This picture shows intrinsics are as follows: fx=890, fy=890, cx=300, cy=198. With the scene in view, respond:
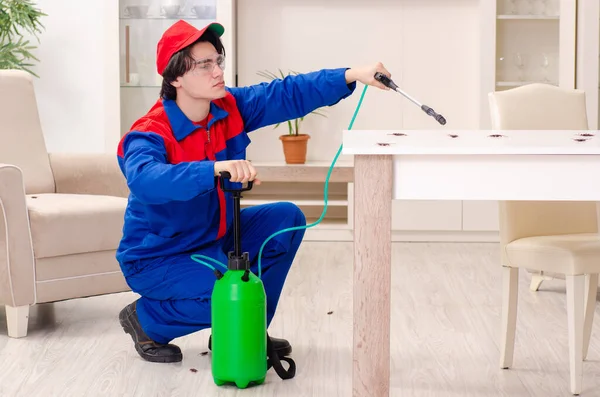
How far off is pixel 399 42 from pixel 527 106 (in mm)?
2481

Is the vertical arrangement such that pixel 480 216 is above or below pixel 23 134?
below

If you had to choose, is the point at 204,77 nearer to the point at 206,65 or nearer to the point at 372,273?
the point at 206,65

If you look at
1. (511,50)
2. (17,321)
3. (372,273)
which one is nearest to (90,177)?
(17,321)

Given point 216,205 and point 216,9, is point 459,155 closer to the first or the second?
point 216,205

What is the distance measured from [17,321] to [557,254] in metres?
1.70

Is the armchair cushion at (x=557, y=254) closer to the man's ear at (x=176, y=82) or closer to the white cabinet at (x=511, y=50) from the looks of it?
the man's ear at (x=176, y=82)

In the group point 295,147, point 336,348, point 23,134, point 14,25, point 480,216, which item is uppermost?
point 14,25

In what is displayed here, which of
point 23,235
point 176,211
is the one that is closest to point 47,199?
point 23,235

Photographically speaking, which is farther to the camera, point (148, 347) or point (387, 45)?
point (387, 45)

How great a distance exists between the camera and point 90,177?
3.54 meters

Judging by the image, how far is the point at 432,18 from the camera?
5.03m

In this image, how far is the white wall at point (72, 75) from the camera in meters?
5.16

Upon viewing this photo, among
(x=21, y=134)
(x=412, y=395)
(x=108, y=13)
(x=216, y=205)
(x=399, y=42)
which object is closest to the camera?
(x=412, y=395)

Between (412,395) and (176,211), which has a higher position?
(176,211)
